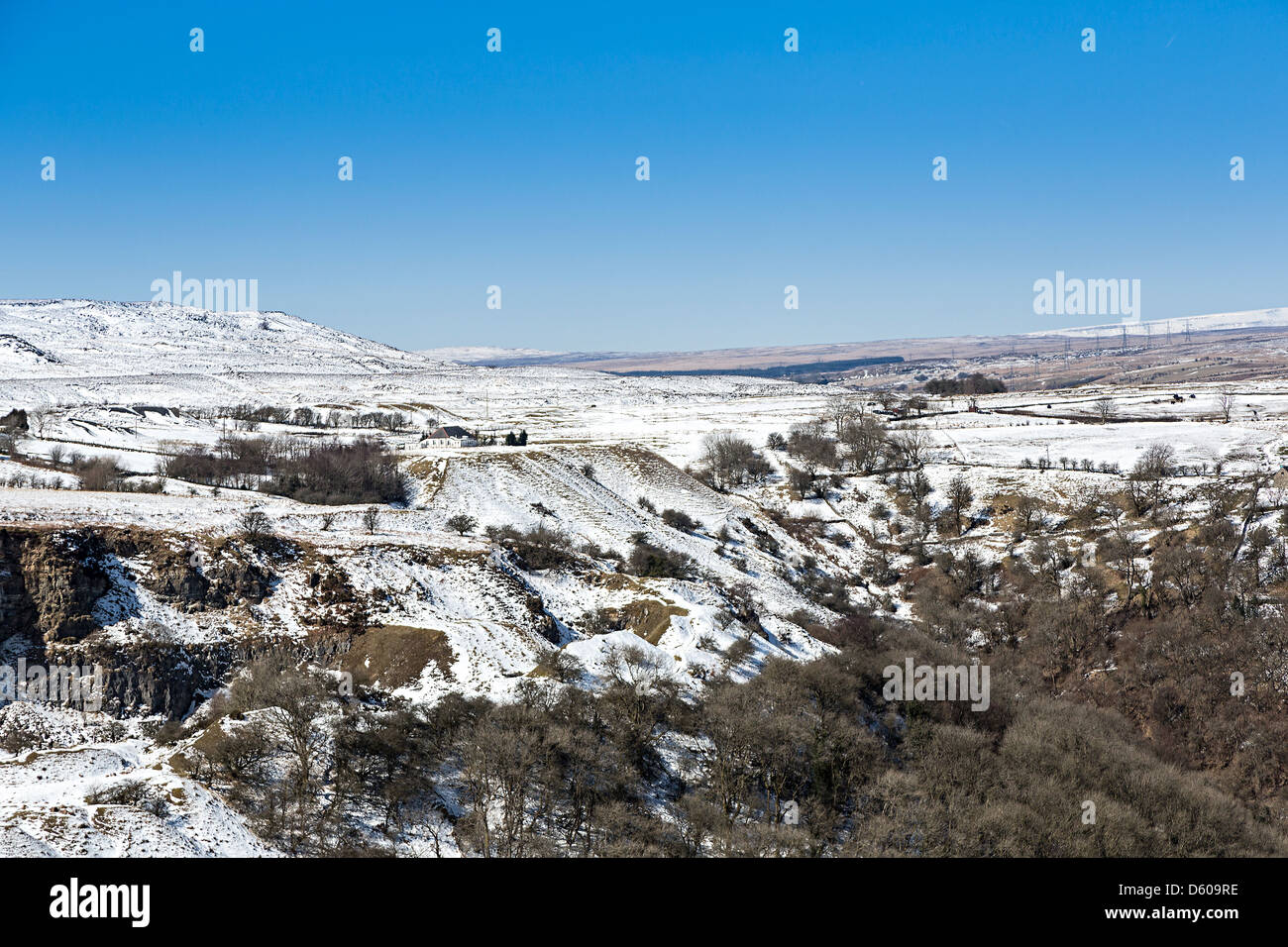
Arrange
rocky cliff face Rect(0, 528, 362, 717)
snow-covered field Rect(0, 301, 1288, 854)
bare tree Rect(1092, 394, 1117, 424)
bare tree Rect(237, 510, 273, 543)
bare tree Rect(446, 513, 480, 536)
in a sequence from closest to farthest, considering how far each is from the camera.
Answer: snow-covered field Rect(0, 301, 1288, 854) < rocky cliff face Rect(0, 528, 362, 717) < bare tree Rect(237, 510, 273, 543) < bare tree Rect(446, 513, 480, 536) < bare tree Rect(1092, 394, 1117, 424)

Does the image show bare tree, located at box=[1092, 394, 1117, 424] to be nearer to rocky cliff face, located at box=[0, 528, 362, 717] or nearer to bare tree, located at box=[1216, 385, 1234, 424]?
bare tree, located at box=[1216, 385, 1234, 424]

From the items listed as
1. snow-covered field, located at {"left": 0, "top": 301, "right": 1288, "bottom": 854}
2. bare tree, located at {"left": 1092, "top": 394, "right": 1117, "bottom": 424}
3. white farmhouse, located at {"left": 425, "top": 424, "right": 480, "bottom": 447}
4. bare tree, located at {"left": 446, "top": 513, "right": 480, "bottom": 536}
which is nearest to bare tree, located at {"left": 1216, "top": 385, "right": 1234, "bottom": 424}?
snow-covered field, located at {"left": 0, "top": 301, "right": 1288, "bottom": 854}

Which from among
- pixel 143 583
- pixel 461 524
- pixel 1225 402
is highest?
pixel 1225 402

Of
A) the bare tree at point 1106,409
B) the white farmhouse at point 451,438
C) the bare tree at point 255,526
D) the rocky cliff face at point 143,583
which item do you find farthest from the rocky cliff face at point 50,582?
the bare tree at point 1106,409

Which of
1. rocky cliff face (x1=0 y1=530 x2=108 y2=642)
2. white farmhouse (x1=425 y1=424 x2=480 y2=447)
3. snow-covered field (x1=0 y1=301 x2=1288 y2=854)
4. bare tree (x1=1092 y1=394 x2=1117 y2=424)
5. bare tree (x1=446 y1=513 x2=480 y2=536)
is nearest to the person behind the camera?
snow-covered field (x1=0 y1=301 x2=1288 y2=854)

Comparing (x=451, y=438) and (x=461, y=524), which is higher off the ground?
(x=451, y=438)

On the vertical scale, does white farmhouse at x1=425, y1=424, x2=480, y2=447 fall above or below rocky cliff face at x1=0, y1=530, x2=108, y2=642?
above

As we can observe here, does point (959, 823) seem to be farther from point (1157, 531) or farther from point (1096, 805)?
point (1157, 531)

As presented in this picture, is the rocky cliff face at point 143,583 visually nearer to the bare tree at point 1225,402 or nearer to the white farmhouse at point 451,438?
the white farmhouse at point 451,438

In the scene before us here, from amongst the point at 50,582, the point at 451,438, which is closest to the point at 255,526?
the point at 50,582

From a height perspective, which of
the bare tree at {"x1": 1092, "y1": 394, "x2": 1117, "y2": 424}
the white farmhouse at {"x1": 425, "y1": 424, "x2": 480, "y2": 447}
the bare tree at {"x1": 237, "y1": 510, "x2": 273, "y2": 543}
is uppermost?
the bare tree at {"x1": 1092, "y1": 394, "x2": 1117, "y2": 424}

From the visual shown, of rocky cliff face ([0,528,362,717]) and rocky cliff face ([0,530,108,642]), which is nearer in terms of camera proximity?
rocky cliff face ([0,528,362,717])

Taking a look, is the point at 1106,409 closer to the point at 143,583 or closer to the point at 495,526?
the point at 495,526
